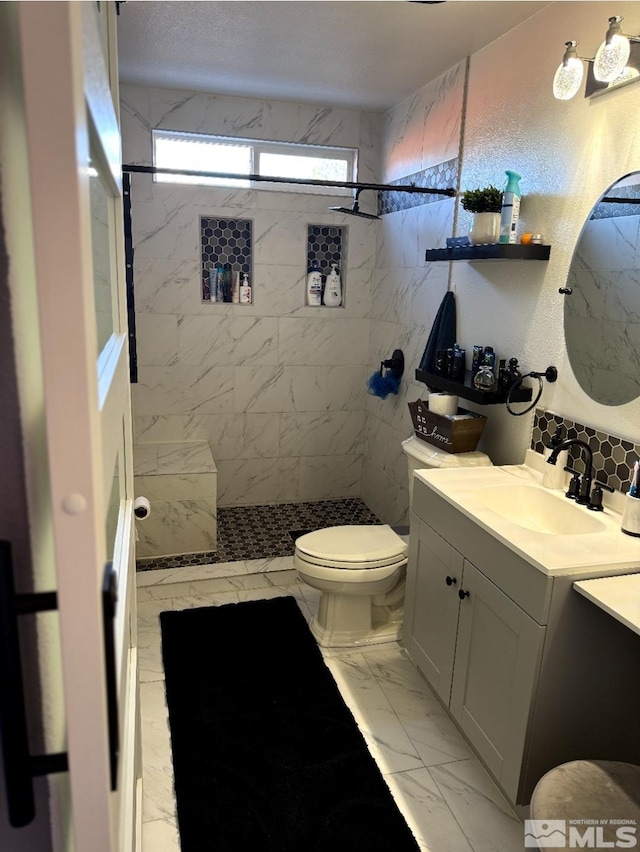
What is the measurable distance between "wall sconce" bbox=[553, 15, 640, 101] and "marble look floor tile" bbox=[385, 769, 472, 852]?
2294 mm

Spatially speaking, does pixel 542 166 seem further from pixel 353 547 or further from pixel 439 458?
pixel 353 547

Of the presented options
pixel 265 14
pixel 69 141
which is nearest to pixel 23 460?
pixel 69 141

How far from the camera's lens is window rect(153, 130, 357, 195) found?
3.66 meters

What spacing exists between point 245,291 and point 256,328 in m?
0.24

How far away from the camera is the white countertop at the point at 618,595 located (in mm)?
1444

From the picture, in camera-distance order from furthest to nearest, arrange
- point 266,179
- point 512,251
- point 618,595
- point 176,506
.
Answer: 1. point 176,506
2. point 266,179
3. point 512,251
4. point 618,595

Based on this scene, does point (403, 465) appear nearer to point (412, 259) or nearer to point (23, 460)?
point (412, 259)

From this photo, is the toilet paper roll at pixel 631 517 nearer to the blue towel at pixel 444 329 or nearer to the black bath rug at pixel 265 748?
the black bath rug at pixel 265 748

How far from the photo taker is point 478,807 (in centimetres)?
194

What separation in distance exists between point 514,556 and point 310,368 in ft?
8.36

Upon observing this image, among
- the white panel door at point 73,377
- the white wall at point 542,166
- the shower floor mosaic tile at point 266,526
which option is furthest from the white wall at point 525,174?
the white panel door at point 73,377

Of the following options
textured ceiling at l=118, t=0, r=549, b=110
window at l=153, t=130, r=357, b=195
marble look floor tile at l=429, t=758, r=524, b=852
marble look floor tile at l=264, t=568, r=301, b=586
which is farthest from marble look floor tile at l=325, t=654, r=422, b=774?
window at l=153, t=130, r=357, b=195

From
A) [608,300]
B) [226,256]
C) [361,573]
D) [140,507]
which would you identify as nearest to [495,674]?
[361,573]

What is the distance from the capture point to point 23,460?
26.0 inches
